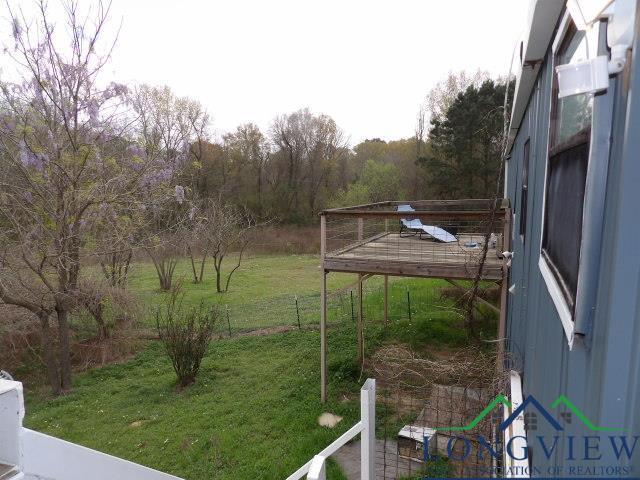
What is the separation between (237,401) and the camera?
666cm

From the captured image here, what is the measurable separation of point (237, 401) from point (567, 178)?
6262mm

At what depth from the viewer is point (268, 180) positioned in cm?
3030

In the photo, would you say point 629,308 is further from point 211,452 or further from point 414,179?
point 414,179

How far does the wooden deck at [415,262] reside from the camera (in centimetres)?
523

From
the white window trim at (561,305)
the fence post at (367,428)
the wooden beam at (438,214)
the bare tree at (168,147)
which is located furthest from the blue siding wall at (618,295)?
the bare tree at (168,147)

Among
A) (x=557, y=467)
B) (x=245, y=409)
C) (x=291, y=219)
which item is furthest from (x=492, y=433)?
(x=291, y=219)

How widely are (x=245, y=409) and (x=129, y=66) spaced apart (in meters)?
7.34

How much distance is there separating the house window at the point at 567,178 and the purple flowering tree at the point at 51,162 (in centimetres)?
737

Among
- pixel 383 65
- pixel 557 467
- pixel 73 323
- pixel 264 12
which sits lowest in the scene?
pixel 73 323

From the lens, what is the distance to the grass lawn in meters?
5.21

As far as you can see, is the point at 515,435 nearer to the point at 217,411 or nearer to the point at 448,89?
the point at 217,411

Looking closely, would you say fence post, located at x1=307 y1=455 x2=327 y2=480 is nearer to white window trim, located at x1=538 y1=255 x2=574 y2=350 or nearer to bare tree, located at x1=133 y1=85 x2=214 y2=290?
white window trim, located at x1=538 y1=255 x2=574 y2=350

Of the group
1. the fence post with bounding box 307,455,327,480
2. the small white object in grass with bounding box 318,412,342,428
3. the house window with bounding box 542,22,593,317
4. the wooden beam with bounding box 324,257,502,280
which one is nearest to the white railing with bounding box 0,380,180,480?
the fence post with bounding box 307,455,327,480

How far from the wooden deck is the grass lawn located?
6.66ft
